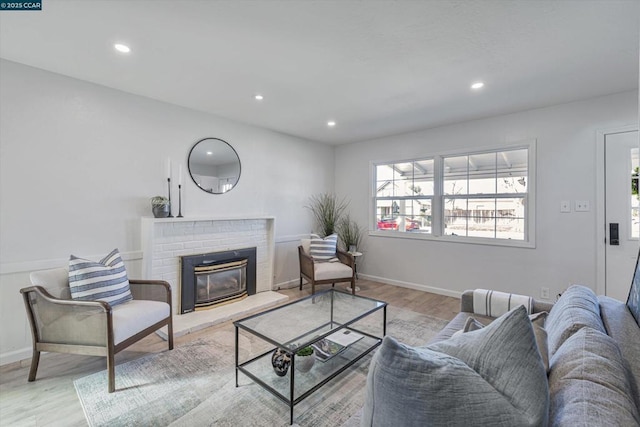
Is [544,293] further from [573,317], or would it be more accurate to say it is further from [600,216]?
[573,317]

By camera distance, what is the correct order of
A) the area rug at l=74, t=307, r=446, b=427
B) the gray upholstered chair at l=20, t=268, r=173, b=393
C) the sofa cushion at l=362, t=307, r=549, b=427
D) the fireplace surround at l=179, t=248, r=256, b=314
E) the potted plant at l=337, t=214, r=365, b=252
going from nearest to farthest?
the sofa cushion at l=362, t=307, r=549, b=427 < the area rug at l=74, t=307, r=446, b=427 < the gray upholstered chair at l=20, t=268, r=173, b=393 < the fireplace surround at l=179, t=248, r=256, b=314 < the potted plant at l=337, t=214, r=365, b=252

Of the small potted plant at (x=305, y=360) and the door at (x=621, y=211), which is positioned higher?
the door at (x=621, y=211)

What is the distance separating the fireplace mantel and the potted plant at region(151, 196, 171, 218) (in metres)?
0.08

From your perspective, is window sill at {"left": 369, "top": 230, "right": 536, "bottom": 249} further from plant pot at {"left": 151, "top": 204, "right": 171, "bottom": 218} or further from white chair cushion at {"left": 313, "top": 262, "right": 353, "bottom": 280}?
plant pot at {"left": 151, "top": 204, "right": 171, "bottom": 218}

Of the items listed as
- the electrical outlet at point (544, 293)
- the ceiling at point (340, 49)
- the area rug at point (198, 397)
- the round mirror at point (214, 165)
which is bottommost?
the area rug at point (198, 397)

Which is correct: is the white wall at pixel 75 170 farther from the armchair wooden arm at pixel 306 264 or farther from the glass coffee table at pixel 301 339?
the glass coffee table at pixel 301 339

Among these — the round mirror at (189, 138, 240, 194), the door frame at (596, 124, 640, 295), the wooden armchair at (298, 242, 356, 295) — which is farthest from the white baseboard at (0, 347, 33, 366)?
the door frame at (596, 124, 640, 295)

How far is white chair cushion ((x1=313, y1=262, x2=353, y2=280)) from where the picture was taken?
378cm

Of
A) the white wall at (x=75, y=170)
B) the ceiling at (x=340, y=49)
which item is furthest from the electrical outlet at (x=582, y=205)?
the white wall at (x=75, y=170)

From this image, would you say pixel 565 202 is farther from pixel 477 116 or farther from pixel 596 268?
pixel 477 116

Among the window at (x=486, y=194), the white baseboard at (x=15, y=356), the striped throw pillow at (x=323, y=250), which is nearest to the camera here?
the white baseboard at (x=15, y=356)

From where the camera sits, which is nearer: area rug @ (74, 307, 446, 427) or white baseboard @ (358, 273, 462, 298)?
area rug @ (74, 307, 446, 427)

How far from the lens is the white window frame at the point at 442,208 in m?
3.37

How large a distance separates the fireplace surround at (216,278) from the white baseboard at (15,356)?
1.19m
